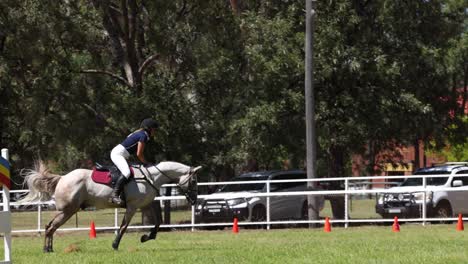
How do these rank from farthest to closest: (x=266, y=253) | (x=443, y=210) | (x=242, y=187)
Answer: (x=242, y=187), (x=443, y=210), (x=266, y=253)

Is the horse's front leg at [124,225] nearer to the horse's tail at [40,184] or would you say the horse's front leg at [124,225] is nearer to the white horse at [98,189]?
the white horse at [98,189]

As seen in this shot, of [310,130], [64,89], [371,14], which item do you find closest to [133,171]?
[310,130]

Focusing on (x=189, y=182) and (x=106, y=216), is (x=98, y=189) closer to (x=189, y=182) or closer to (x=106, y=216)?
(x=189, y=182)

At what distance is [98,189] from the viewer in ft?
62.6

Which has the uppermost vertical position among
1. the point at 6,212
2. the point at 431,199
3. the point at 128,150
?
the point at 128,150

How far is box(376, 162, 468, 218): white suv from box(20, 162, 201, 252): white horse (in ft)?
34.5

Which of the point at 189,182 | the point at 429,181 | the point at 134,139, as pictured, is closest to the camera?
the point at 134,139

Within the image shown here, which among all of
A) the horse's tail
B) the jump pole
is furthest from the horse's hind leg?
the jump pole

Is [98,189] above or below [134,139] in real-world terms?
below

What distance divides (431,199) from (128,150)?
1259cm

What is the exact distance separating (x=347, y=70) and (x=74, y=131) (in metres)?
9.58

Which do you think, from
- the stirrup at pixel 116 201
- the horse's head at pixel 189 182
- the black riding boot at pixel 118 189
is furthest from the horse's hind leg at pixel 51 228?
the horse's head at pixel 189 182

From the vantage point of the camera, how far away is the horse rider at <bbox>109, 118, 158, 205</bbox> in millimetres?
18406

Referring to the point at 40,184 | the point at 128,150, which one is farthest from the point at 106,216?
the point at 128,150
